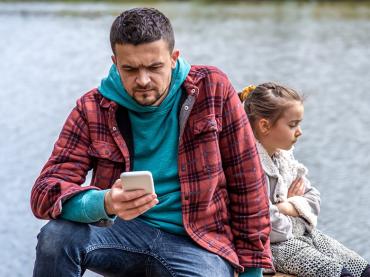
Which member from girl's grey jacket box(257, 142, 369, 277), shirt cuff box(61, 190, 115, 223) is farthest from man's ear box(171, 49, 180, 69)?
girl's grey jacket box(257, 142, 369, 277)

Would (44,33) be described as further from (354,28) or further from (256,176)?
(256,176)

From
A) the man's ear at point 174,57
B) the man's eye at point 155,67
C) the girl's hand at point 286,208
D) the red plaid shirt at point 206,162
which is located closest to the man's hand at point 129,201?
the red plaid shirt at point 206,162

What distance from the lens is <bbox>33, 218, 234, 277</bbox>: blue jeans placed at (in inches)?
127

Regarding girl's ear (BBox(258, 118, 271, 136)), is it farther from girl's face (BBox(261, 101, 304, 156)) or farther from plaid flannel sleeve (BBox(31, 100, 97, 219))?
plaid flannel sleeve (BBox(31, 100, 97, 219))

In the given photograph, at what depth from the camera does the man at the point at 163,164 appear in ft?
11.0

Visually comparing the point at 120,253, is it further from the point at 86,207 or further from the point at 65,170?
the point at 65,170

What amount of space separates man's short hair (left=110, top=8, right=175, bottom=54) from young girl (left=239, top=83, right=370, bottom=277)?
0.83 metres

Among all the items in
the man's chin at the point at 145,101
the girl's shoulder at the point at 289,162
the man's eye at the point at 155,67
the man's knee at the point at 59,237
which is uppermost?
the man's eye at the point at 155,67

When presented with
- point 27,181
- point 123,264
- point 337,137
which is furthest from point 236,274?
point 337,137

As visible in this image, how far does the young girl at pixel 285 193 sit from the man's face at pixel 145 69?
80 centimetres

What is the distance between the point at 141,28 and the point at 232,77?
27.3 feet

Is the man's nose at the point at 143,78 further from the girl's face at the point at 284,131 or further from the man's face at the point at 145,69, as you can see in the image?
the girl's face at the point at 284,131

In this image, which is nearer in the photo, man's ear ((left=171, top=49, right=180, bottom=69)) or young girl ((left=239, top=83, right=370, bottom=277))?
man's ear ((left=171, top=49, right=180, bottom=69))

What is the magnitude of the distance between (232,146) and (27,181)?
398 cm
